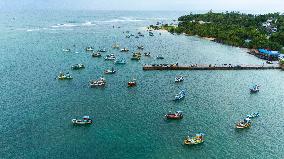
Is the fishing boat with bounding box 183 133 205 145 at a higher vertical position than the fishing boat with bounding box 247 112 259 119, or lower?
lower

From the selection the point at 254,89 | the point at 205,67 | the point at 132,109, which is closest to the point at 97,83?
the point at 132,109

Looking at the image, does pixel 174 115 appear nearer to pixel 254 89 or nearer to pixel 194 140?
pixel 194 140

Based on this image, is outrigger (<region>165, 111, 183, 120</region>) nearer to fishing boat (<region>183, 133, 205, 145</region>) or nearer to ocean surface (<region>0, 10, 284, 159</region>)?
ocean surface (<region>0, 10, 284, 159</region>)

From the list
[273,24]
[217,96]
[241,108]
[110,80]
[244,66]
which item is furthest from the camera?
[273,24]

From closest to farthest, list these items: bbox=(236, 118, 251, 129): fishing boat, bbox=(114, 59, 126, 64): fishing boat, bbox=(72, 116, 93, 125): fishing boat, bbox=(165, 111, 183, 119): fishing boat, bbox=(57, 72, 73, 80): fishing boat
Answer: bbox=(72, 116, 93, 125): fishing boat < bbox=(236, 118, 251, 129): fishing boat < bbox=(165, 111, 183, 119): fishing boat < bbox=(57, 72, 73, 80): fishing boat < bbox=(114, 59, 126, 64): fishing boat

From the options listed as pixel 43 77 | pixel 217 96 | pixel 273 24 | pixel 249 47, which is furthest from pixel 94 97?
pixel 273 24

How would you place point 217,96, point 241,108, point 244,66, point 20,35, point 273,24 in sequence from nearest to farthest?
point 241,108
point 217,96
point 244,66
point 20,35
point 273,24

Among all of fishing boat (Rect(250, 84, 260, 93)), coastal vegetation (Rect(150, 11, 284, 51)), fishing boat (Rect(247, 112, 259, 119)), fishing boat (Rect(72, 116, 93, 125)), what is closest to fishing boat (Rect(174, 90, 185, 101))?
fishing boat (Rect(247, 112, 259, 119))

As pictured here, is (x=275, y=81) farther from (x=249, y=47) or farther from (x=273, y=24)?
(x=273, y=24)

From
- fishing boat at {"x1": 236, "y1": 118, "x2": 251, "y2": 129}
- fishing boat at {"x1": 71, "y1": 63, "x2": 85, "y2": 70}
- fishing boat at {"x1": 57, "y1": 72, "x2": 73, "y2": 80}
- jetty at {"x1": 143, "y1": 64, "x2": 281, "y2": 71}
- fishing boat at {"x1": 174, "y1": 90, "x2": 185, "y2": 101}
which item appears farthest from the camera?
jetty at {"x1": 143, "y1": 64, "x2": 281, "y2": 71}
